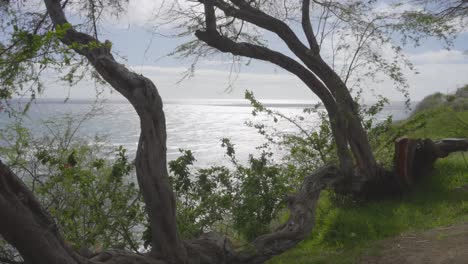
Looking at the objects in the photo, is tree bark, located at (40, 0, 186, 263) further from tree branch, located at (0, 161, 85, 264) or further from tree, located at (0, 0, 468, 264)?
tree branch, located at (0, 161, 85, 264)

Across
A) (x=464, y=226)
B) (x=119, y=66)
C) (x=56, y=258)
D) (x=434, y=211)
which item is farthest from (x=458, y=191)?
(x=56, y=258)

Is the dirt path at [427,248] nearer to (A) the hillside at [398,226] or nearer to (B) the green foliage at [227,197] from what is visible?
(A) the hillside at [398,226]

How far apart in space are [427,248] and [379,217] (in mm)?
1793

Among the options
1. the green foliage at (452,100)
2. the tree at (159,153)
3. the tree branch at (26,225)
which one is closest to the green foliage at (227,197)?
the tree at (159,153)

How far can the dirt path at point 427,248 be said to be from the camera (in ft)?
16.4

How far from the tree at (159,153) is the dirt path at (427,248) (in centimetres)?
110

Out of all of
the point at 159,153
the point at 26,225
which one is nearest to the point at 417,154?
the point at 159,153

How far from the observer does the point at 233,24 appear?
800 cm

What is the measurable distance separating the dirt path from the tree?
1102 millimetres

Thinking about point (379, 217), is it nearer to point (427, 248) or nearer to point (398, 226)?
point (398, 226)

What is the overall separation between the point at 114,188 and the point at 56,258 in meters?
2.67

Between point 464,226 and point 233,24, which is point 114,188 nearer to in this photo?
point 233,24

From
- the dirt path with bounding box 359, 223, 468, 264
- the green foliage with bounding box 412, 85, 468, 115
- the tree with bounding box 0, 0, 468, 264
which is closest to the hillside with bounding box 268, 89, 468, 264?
the dirt path with bounding box 359, 223, 468, 264

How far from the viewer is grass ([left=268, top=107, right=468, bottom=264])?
20.3 feet
